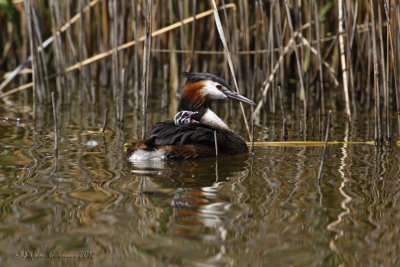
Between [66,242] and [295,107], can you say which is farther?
[295,107]

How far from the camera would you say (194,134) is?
4.68m

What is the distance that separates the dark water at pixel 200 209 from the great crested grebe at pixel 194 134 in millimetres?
119

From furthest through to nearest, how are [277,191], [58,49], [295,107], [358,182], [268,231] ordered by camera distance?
1. [295,107]
2. [58,49]
3. [358,182]
4. [277,191]
5. [268,231]

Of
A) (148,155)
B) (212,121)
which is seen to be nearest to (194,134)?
(148,155)

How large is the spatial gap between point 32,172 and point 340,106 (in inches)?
189

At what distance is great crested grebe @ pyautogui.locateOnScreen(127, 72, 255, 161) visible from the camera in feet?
15.1

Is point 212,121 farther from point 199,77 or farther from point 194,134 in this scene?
point 194,134

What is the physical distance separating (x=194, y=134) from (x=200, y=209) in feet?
4.67

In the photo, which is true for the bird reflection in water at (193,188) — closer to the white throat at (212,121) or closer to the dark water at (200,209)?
the dark water at (200,209)

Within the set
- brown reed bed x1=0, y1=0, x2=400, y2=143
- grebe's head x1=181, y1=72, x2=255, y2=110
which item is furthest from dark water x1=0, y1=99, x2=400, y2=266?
brown reed bed x1=0, y1=0, x2=400, y2=143

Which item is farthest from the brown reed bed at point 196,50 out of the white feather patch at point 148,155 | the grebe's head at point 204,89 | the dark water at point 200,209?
the white feather patch at point 148,155

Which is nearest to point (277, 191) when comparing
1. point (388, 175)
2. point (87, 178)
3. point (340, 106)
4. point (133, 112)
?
point (388, 175)

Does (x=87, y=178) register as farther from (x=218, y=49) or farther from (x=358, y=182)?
(x=218, y=49)

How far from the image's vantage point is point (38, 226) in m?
2.97
